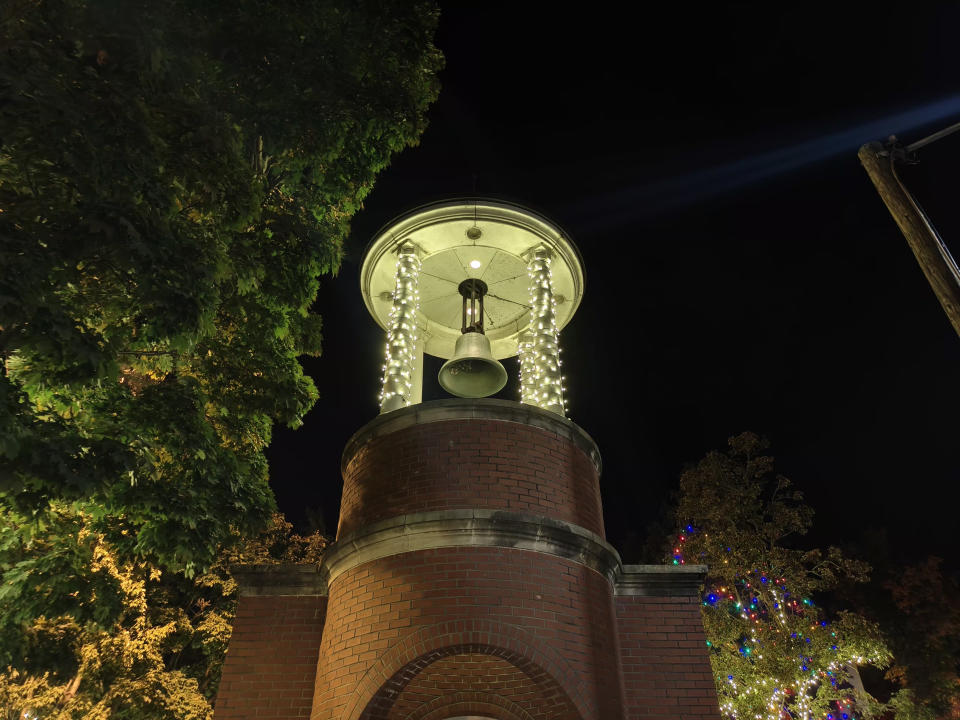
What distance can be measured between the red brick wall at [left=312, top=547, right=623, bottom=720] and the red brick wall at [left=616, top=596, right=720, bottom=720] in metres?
0.44

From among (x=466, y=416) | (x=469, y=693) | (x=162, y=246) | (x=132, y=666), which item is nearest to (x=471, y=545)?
(x=466, y=416)

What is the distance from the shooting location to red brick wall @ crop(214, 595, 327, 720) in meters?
7.36

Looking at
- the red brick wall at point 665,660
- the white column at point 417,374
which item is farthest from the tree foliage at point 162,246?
the red brick wall at point 665,660

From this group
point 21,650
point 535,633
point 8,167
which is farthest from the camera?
point 21,650

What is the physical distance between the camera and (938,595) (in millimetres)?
31516

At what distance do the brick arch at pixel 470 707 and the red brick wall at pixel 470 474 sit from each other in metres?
2.01

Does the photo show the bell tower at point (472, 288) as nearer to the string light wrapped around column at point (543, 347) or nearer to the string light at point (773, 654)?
the string light wrapped around column at point (543, 347)

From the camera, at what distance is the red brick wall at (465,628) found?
6469mm

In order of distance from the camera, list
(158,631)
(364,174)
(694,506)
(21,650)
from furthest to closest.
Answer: (694,506) < (158,631) < (364,174) < (21,650)

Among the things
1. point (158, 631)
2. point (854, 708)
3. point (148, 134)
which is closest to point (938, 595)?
point (854, 708)

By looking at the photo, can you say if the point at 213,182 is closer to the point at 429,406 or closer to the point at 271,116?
the point at 271,116

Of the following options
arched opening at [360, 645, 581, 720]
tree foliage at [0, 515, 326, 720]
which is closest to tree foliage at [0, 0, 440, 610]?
arched opening at [360, 645, 581, 720]

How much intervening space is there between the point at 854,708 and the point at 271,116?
24834 millimetres

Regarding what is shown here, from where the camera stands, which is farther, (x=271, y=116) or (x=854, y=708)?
(x=854, y=708)
